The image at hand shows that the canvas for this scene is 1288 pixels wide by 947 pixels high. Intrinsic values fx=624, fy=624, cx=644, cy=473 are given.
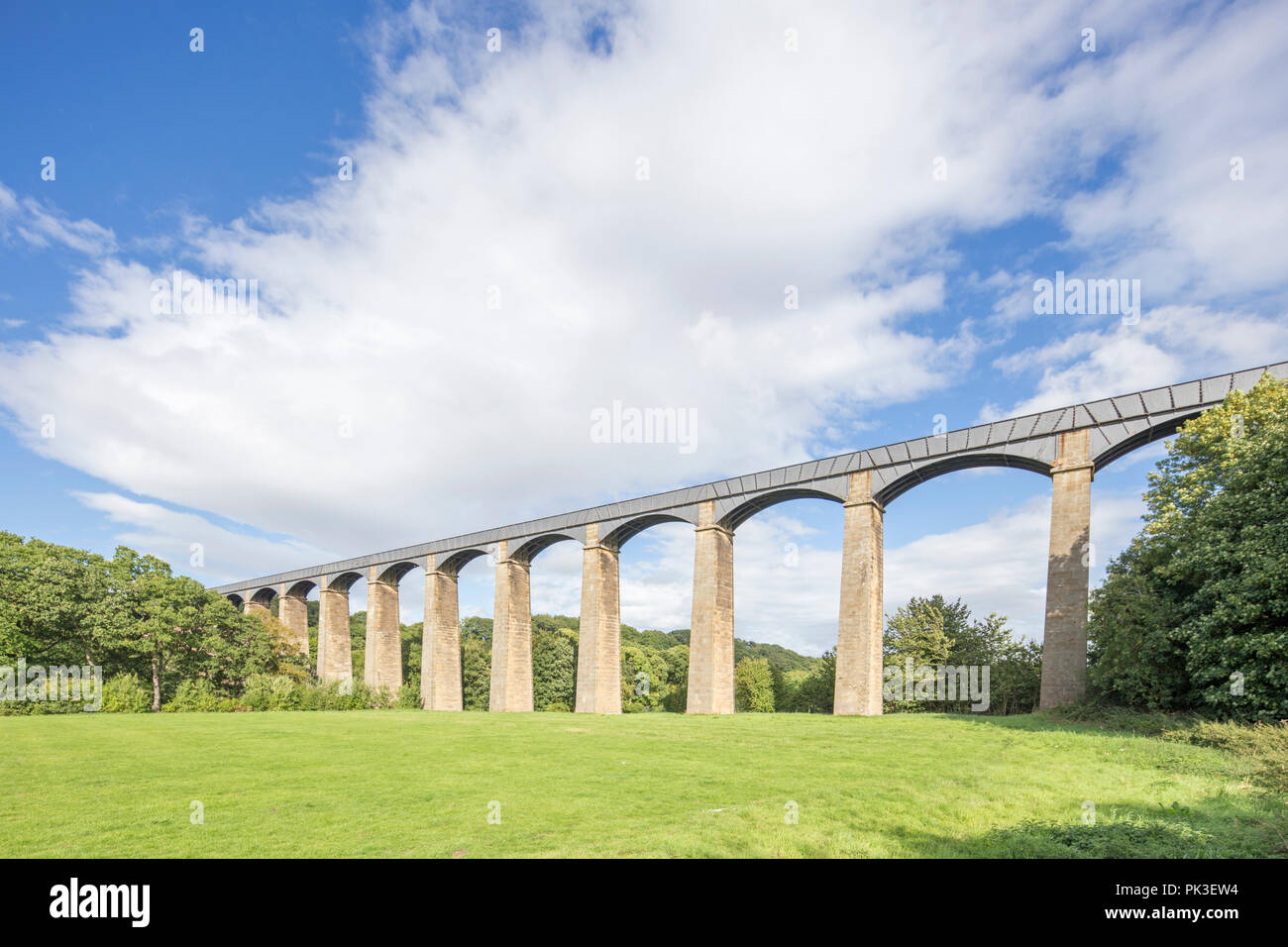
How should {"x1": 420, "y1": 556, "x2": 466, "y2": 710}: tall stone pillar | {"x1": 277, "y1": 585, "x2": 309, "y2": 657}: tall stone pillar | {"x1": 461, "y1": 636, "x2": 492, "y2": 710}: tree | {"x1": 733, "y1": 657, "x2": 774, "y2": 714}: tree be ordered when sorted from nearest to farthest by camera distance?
{"x1": 420, "y1": 556, "x2": 466, "y2": 710}: tall stone pillar → {"x1": 733, "y1": 657, "x2": 774, "y2": 714}: tree → {"x1": 277, "y1": 585, "x2": 309, "y2": 657}: tall stone pillar → {"x1": 461, "y1": 636, "x2": 492, "y2": 710}: tree

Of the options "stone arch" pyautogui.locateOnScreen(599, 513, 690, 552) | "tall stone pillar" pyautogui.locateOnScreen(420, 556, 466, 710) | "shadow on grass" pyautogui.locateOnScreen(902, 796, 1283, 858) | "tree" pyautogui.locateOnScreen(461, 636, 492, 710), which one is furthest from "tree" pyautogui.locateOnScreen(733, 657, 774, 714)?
"shadow on grass" pyautogui.locateOnScreen(902, 796, 1283, 858)

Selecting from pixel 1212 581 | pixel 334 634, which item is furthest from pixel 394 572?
pixel 1212 581

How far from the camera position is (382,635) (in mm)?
52844

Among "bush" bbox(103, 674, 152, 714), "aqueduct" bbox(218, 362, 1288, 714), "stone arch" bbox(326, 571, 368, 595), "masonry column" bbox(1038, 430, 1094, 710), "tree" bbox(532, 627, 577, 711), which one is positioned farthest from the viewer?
"tree" bbox(532, 627, 577, 711)

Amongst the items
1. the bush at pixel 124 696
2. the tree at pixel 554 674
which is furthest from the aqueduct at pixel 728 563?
the bush at pixel 124 696

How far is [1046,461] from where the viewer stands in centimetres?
2575

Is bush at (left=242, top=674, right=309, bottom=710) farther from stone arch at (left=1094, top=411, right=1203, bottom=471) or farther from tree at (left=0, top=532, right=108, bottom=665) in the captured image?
stone arch at (left=1094, top=411, right=1203, bottom=471)

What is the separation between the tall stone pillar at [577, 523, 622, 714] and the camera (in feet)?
125

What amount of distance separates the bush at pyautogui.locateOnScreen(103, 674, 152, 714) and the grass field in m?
21.2

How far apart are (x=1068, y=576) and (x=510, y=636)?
33565 millimetres

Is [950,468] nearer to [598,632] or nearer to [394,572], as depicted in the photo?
[598,632]

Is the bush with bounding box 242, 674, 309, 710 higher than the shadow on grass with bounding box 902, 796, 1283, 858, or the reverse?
the shadow on grass with bounding box 902, 796, 1283, 858

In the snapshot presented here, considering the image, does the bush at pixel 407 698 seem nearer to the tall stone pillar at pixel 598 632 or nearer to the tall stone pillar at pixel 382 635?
the tall stone pillar at pixel 382 635

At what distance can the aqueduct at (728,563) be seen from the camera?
78.2 feet
